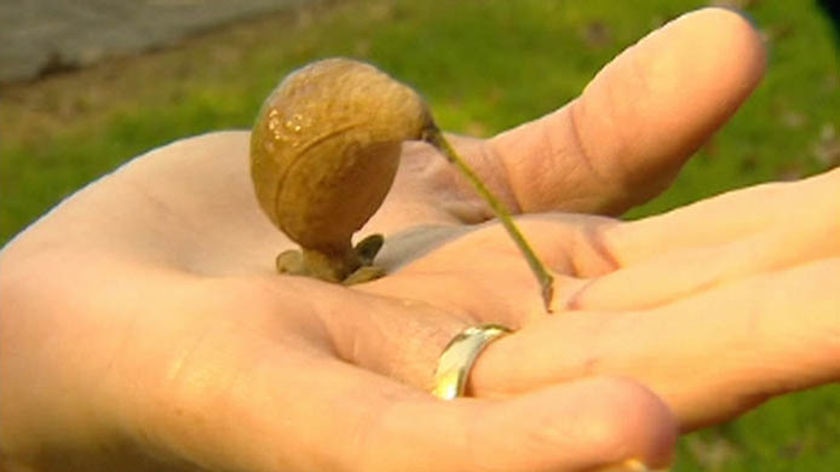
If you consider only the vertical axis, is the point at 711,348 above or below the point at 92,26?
above

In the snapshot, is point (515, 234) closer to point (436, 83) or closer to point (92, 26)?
point (436, 83)

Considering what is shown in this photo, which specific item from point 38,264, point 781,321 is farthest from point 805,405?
point 781,321

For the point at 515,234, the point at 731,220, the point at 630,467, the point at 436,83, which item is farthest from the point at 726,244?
the point at 436,83

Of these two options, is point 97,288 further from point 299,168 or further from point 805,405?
point 805,405

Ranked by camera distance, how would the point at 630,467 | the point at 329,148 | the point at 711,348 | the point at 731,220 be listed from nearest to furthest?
the point at 630,467 < the point at 711,348 < the point at 731,220 < the point at 329,148

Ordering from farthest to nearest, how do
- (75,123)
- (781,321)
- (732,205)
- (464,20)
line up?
1. (464,20)
2. (75,123)
3. (732,205)
4. (781,321)

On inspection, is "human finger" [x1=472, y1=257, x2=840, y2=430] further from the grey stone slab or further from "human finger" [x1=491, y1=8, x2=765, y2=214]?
the grey stone slab

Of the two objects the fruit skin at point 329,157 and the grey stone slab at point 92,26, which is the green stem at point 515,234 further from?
the grey stone slab at point 92,26

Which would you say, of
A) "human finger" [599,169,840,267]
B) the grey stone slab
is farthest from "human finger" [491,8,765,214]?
the grey stone slab
